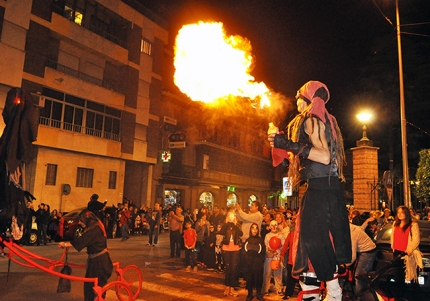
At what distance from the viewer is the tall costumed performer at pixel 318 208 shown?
315 cm

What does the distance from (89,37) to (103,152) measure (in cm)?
805

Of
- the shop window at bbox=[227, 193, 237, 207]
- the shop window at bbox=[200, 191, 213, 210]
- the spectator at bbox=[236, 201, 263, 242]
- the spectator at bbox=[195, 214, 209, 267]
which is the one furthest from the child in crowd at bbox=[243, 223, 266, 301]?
the shop window at bbox=[227, 193, 237, 207]

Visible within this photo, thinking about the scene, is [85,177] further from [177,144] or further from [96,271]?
[96,271]

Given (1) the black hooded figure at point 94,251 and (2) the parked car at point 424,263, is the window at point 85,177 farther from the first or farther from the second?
(2) the parked car at point 424,263

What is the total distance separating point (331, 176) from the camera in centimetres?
336

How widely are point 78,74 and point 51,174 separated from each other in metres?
7.25

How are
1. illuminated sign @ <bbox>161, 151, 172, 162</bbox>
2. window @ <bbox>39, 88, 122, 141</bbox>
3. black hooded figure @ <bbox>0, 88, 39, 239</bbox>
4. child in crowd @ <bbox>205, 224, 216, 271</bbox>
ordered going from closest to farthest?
1. black hooded figure @ <bbox>0, 88, 39, 239</bbox>
2. child in crowd @ <bbox>205, 224, 216, 271</bbox>
3. window @ <bbox>39, 88, 122, 141</bbox>
4. illuminated sign @ <bbox>161, 151, 172, 162</bbox>

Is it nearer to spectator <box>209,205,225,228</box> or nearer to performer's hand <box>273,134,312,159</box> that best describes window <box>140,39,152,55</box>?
spectator <box>209,205,225,228</box>

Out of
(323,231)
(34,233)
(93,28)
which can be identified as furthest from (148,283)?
(93,28)

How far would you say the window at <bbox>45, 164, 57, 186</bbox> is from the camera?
23205 millimetres

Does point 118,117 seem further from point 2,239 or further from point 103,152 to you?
point 2,239

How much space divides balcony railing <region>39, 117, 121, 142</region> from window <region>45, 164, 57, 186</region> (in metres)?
2.60

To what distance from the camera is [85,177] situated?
2573cm

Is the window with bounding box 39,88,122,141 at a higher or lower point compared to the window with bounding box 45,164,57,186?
higher
